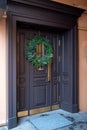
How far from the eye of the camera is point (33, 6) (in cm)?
326

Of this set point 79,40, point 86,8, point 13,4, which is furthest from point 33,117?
point 86,8

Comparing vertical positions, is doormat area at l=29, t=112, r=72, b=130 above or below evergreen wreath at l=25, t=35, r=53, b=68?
below

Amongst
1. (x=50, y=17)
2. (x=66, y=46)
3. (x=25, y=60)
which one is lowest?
(x=25, y=60)

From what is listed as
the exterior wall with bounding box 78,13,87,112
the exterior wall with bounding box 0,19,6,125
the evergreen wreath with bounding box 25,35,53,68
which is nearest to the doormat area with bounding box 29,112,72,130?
the exterior wall with bounding box 0,19,6,125

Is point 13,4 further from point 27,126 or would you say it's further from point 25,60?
point 27,126

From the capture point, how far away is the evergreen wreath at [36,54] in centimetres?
367

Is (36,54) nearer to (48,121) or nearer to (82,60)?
(82,60)

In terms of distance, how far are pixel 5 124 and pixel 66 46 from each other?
7.58 ft

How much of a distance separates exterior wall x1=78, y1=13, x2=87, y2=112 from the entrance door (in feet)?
1.88

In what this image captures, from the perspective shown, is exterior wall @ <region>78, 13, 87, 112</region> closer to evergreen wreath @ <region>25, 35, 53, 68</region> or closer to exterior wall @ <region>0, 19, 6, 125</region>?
evergreen wreath @ <region>25, 35, 53, 68</region>

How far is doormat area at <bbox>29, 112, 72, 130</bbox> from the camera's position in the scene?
3.17 m

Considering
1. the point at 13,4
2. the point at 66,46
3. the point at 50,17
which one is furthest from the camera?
the point at 66,46

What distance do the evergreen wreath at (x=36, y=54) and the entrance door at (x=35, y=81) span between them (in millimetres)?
93

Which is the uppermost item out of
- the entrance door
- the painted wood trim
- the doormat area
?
the painted wood trim
